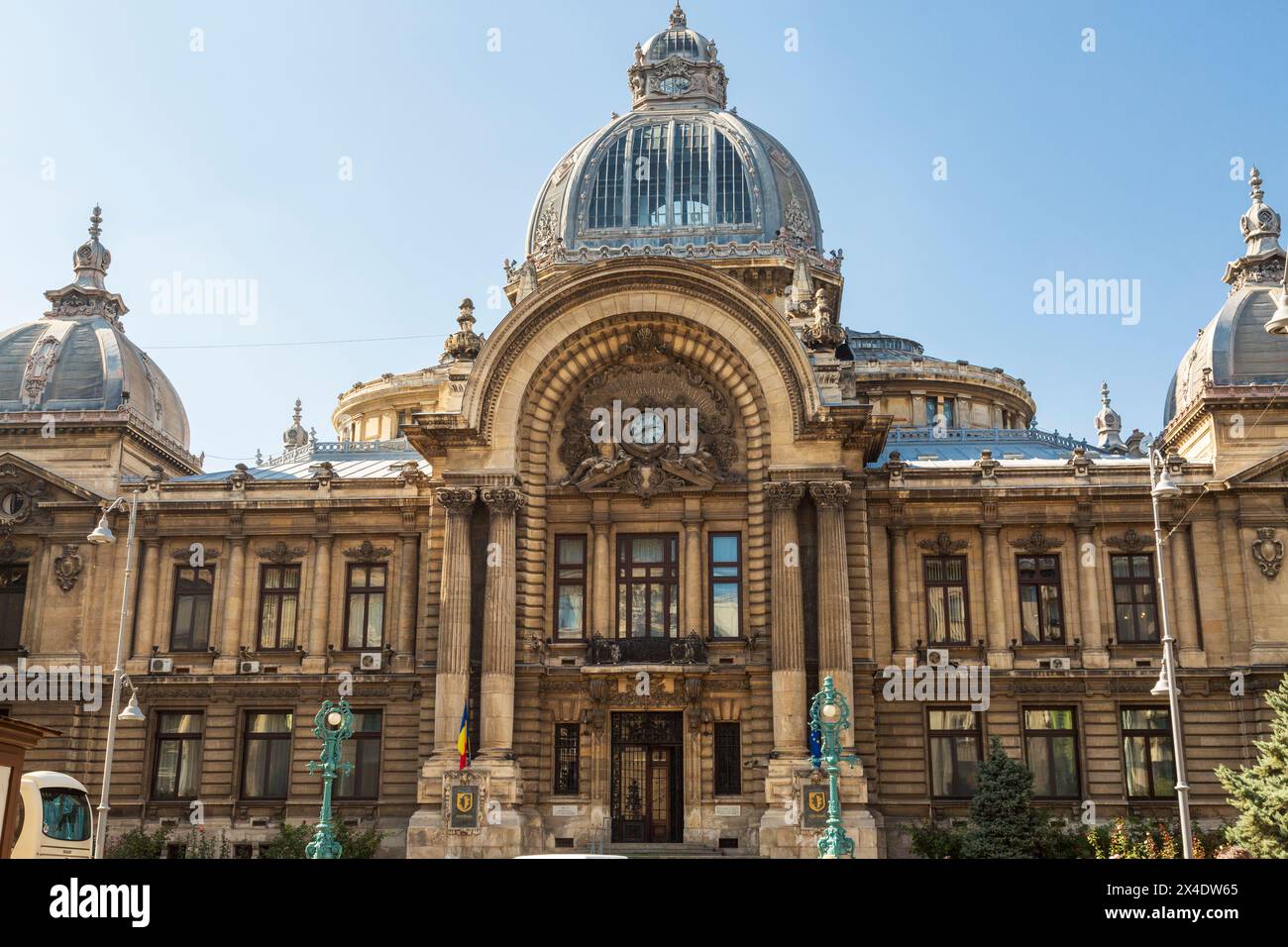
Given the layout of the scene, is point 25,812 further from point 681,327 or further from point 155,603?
point 681,327


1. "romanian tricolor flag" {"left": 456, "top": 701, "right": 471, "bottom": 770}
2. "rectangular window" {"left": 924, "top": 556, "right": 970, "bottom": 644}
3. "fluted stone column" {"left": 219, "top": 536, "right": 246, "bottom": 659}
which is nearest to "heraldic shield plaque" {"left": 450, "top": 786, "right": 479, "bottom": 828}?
"romanian tricolor flag" {"left": 456, "top": 701, "right": 471, "bottom": 770}

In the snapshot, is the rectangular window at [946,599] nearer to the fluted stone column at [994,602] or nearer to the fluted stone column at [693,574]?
the fluted stone column at [994,602]

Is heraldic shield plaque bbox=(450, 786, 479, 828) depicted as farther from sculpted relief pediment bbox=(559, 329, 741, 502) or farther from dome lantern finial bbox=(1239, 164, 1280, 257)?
dome lantern finial bbox=(1239, 164, 1280, 257)

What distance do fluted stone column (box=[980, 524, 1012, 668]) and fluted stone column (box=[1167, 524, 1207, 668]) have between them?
498 cm

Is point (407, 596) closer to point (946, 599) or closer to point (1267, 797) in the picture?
point (946, 599)

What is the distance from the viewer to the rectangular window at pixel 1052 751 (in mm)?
37625

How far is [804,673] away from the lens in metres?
35.3

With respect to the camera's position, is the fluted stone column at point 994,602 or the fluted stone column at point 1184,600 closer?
the fluted stone column at point 1184,600

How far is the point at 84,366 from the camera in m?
45.6

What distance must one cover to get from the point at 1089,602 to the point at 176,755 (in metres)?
28.5

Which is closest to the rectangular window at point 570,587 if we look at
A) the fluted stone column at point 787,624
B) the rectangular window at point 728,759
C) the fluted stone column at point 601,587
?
the fluted stone column at point 601,587

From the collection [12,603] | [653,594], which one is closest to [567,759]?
[653,594]

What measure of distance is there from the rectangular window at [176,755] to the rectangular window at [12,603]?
5.63 m
